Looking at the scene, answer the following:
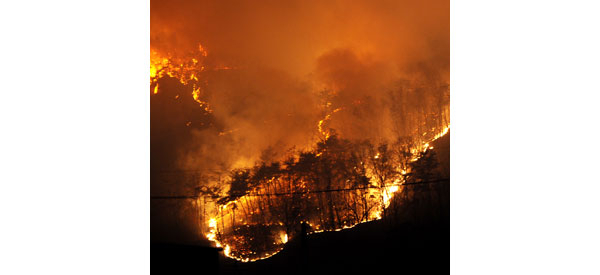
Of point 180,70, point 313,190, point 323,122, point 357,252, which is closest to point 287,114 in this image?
point 323,122

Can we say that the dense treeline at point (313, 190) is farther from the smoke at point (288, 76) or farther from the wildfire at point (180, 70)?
the wildfire at point (180, 70)

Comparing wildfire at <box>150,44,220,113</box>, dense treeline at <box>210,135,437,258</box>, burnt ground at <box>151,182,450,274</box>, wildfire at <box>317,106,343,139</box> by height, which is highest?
wildfire at <box>150,44,220,113</box>

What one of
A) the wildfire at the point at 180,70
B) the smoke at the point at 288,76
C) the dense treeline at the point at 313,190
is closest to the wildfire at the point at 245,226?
the dense treeline at the point at 313,190

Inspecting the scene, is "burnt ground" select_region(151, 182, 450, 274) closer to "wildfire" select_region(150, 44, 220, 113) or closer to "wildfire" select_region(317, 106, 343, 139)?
"wildfire" select_region(317, 106, 343, 139)

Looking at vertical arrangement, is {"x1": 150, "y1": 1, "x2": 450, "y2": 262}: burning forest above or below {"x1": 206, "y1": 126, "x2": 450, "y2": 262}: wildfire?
above

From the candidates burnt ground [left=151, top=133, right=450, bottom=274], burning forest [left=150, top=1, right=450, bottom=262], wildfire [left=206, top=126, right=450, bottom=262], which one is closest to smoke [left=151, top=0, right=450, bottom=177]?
burning forest [left=150, top=1, right=450, bottom=262]

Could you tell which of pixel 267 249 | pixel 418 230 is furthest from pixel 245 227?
pixel 418 230
